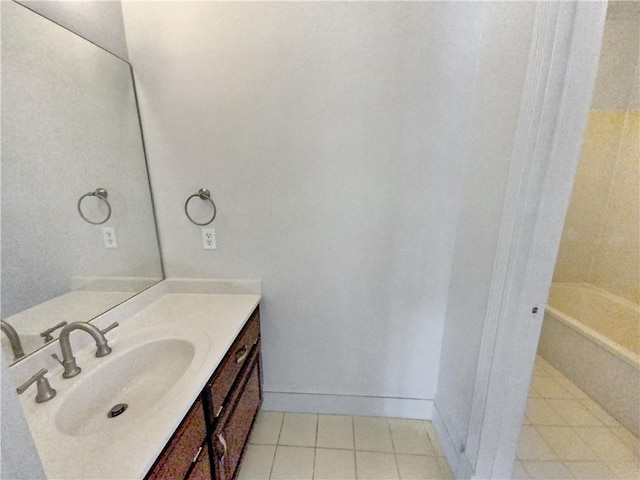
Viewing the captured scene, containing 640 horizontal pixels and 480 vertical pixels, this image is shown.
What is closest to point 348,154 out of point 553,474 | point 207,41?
point 207,41

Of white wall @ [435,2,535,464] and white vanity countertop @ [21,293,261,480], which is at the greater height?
white wall @ [435,2,535,464]

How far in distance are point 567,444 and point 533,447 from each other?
0.62 ft

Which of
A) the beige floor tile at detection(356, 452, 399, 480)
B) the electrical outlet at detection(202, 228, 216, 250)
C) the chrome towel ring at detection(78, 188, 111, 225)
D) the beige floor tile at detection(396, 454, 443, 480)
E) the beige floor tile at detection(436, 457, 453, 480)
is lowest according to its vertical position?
the beige floor tile at detection(436, 457, 453, 480)

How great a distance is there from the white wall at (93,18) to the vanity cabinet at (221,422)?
1.41m

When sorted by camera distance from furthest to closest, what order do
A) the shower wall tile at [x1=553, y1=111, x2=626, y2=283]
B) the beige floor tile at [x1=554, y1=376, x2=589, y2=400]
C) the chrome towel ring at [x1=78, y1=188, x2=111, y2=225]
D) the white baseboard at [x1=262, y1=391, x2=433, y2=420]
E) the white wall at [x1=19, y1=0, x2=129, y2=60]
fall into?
the shower wall tile at [x1=553, y1=111, x2=626, y2=283], the beige floor tile at [x1=554, y1=376, x2=589, y2=400], the white baseboard at [x1=262, y1=391, x2=433, y2=420], the chrome towel ring at [x1=78, y1=188, x2=111, y2=225], the white wall at [x1=19, y1=0, x2=129, y2=60]

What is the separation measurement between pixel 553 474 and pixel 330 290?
141 cm

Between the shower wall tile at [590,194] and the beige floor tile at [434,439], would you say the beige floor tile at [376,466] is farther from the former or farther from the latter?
the shower wall tile at [590,194]

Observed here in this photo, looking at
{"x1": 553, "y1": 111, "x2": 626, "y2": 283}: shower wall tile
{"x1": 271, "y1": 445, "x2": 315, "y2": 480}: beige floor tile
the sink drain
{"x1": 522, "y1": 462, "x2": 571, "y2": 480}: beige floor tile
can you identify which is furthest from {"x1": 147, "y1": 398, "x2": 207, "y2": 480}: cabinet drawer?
{"x1": 553, "y1": 111, "x2": 626, "y2": 283}: shower wall tile

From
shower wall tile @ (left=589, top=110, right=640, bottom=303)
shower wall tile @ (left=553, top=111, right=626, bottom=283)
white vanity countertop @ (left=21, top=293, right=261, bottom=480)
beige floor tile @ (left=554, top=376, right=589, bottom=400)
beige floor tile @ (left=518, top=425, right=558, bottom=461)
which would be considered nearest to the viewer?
white vanity countertop @ (left=21, top=293, right=261, bottom=480)

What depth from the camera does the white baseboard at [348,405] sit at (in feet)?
5.37

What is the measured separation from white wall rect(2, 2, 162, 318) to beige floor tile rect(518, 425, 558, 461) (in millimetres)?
2243

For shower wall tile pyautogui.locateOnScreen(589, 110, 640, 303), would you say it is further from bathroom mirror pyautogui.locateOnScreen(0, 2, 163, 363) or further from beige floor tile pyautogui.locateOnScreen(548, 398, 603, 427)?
bathroom mirror pyautogui.locateOnScreen(0, 2, 163, 363)

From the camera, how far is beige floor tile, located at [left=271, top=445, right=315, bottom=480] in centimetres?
133

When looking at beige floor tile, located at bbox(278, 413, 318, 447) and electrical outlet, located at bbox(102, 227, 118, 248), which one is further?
beige floor tile, located at bbox(278, 413, 318, 447)
